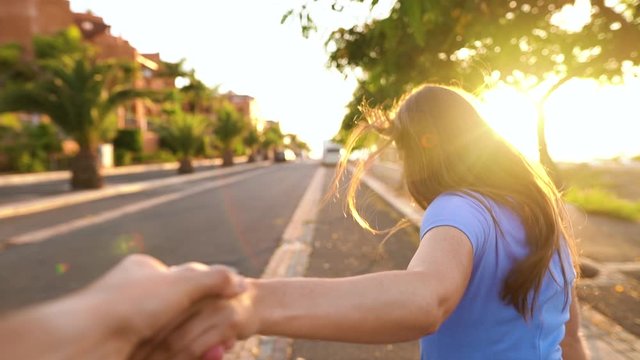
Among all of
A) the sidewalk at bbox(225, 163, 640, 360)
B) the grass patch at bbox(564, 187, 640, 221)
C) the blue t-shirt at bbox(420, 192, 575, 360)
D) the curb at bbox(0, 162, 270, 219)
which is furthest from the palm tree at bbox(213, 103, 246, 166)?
the blue t-shirt at bbox(420, 192, 575, 360)

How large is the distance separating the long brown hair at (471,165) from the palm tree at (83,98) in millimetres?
20107

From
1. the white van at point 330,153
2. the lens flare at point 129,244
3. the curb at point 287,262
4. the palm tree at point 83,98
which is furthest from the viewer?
the white van at point 330,153

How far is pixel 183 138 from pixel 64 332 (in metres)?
35.8

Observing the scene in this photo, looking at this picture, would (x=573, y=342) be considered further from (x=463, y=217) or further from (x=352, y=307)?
(x=352, y=307)

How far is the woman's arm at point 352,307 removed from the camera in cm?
85

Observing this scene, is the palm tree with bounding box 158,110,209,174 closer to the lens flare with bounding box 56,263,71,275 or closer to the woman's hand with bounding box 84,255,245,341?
the lens flare with bounding box 56,263,71,275

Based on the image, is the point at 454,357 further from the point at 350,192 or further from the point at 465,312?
the point at 350,192

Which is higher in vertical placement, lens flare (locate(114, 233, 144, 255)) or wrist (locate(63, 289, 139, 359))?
wrist (locate(63, 289, 139, 359))

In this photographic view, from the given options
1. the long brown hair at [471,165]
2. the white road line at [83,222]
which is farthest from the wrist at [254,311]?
the white road line at [83,222]

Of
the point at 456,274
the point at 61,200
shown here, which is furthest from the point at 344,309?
the point at 61,200

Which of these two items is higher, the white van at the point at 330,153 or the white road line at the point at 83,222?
the white van at the point at 330,153

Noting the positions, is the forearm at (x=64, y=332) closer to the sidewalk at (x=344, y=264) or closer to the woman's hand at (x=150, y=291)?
the woman's hand at (x=150, y=291)

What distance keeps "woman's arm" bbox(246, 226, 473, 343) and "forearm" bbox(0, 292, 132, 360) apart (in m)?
0.25

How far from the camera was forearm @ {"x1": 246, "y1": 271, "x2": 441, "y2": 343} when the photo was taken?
85cm
